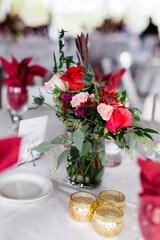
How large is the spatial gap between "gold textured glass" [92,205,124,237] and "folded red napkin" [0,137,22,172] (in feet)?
0.89

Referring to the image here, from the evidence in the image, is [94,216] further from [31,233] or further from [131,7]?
[131,7]

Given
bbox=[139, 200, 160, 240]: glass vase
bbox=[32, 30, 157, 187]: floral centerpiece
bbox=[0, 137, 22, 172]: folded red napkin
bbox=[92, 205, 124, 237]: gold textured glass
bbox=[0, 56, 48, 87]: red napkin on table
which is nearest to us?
bbox=[139, 200, 160, 240]: glass vase

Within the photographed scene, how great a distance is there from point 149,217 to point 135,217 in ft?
0.14

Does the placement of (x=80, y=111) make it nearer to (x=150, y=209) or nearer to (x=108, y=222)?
(x=108, y=222)

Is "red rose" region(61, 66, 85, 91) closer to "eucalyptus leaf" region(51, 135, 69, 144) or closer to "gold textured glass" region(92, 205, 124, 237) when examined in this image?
"eucalyptus leaf" region(51, 135, 69, 144)

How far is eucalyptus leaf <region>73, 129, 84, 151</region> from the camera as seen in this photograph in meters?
0.81

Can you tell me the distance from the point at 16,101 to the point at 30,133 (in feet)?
1.65

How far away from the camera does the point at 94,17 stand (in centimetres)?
690

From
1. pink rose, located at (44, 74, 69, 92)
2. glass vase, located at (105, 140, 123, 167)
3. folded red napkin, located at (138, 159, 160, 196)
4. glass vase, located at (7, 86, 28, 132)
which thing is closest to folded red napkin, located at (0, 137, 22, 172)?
folded red napkin, located at (138, 159, 160, 196)

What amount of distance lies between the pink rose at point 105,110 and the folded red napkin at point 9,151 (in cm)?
28

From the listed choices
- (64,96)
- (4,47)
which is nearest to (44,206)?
(64,96)

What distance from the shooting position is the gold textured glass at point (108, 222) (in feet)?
2.32

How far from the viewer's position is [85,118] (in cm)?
84

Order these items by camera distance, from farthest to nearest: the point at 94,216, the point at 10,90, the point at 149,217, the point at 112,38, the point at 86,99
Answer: the point at 112,38 < the point at 10,90 < the point at 86,99 < the point at 94,216 < the point at 149,217
